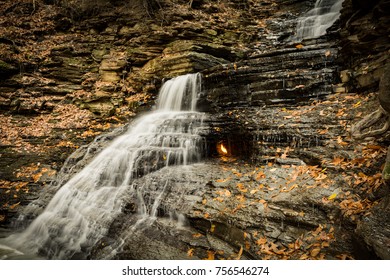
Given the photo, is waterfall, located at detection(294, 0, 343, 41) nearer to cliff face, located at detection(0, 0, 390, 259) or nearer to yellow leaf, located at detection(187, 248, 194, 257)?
cliff face, located at detection(0, 0, 390, 259)

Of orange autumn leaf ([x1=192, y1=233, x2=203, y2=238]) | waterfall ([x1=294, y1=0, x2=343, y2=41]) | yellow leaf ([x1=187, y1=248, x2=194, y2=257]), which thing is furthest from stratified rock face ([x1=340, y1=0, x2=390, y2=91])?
yellow leaf ([x1=187, y1=248, x2=194, y2=257])

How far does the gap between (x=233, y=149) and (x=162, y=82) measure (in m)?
5.88

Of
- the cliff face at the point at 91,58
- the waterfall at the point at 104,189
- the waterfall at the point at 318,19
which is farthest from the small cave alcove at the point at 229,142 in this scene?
the waterfall at the point at 318,19

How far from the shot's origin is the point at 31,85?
9719 mm

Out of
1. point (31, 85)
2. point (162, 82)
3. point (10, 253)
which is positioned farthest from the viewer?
point (162, 82)

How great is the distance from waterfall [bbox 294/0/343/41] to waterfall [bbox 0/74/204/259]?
8.50 m

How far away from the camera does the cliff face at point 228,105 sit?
11.3 ft

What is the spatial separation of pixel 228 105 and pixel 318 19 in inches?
336

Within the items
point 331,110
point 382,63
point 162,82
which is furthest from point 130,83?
point 382,63

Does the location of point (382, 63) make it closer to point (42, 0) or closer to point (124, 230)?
point (124, 230)

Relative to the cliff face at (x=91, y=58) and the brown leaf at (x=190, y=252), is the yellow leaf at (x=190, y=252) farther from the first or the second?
the cliff face at (x=91, y=58)

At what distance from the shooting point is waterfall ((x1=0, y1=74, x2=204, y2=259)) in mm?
4688

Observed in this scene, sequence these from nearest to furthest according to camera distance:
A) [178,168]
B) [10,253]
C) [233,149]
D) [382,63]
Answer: [10,253]
[382,63]
[178,168]
[233,149]

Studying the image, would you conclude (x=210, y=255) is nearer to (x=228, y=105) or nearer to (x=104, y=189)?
(x=104, y=189)
